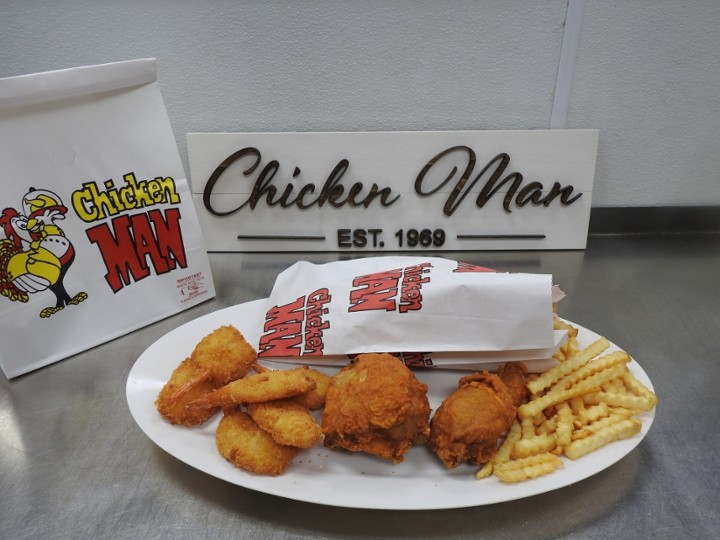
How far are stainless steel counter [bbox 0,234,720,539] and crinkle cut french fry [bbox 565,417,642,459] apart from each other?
3.4 inches

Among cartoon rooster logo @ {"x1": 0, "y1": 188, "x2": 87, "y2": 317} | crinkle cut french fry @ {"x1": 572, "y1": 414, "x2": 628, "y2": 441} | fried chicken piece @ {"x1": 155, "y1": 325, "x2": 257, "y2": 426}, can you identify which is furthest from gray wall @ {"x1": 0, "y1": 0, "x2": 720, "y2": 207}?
crinkle cut french fry @ {"x1": 572, "y1": 414, "x2": 628, "y2": 441}

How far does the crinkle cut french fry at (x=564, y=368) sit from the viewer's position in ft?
3.49

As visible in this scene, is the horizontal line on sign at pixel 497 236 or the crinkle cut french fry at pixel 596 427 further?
the horizontal line on sign at pixel 497 236

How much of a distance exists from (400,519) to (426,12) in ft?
4.28

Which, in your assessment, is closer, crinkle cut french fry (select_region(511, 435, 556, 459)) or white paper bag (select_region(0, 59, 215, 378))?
crinkle cut french fry (select_region(511, 435, 556, 459))

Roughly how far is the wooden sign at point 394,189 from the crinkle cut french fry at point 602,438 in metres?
0.94

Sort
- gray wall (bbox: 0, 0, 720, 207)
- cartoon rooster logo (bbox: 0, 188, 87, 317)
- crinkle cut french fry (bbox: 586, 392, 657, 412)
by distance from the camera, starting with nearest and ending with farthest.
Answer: crinkle cut french fry (bbox: 586, 392, 657, 412), cartoon rooster logo (bbox: 0, 188, 87, 317), gray wall (bbox: 0, 0, 720, 207)

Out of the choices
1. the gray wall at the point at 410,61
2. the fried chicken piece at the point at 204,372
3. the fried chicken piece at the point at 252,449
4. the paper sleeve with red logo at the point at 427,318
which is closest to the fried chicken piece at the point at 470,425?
the paper sleeve with red logo at the point at 427,318

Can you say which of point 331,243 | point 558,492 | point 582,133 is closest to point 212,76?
point 331,243

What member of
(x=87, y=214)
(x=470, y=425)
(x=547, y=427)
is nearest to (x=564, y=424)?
(x=547, y=427)

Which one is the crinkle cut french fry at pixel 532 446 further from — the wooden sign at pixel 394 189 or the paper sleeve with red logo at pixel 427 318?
the wooden sign at pixel 394 189

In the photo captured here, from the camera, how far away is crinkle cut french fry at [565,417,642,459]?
94cm

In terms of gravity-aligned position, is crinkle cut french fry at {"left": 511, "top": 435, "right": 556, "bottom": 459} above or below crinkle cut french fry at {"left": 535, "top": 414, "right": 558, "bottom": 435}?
above

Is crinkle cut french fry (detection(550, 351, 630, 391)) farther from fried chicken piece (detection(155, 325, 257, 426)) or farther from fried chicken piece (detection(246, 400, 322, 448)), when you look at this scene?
fried chicken piece (detection(155, 325, 257, 426))
